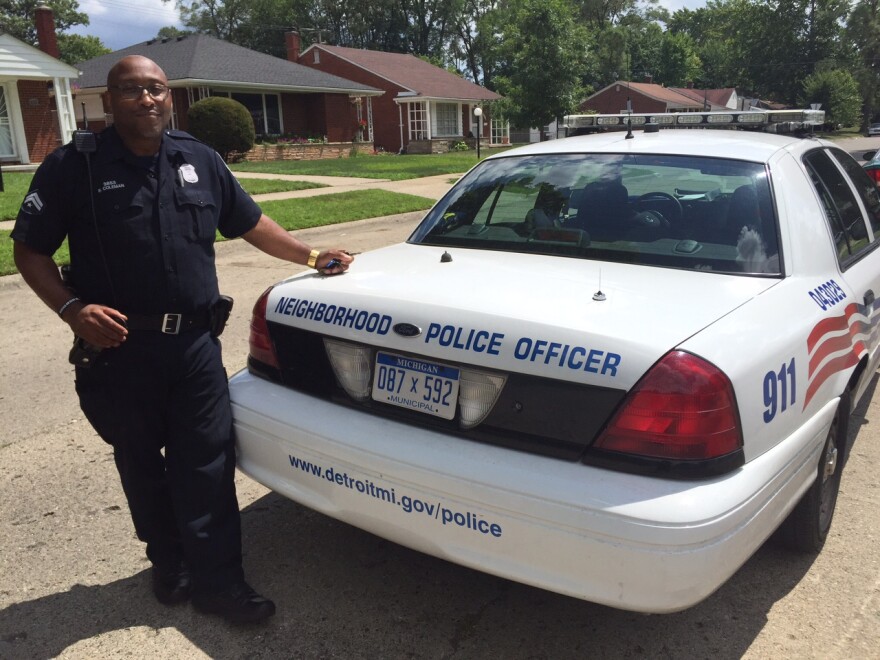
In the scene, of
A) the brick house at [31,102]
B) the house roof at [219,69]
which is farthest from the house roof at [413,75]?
the brick house at [31,102]

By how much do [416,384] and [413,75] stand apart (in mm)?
43221

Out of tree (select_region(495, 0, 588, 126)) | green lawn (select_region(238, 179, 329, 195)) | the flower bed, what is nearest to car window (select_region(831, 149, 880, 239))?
green lawn (select_region(238, 179, 329, 195))

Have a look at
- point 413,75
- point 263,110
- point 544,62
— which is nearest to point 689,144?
point 544,62

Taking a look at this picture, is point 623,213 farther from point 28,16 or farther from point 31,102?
point 28,16

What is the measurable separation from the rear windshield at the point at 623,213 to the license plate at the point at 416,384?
938mm

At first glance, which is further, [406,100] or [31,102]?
[406,100]

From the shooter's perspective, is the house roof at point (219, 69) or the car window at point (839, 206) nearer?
the car window at point (839, 206)

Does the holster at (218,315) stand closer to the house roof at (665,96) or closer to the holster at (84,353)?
the holster at (84,353)

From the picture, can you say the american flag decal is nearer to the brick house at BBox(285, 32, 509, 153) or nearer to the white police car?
the white police car

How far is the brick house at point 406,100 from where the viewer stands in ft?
131

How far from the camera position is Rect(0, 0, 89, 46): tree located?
175 feet

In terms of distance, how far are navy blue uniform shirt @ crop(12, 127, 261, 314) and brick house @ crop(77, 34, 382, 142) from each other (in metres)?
28.3

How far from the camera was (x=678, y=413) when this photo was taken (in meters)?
2.09

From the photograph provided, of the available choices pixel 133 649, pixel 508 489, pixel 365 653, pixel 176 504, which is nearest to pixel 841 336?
pixel 508 489
